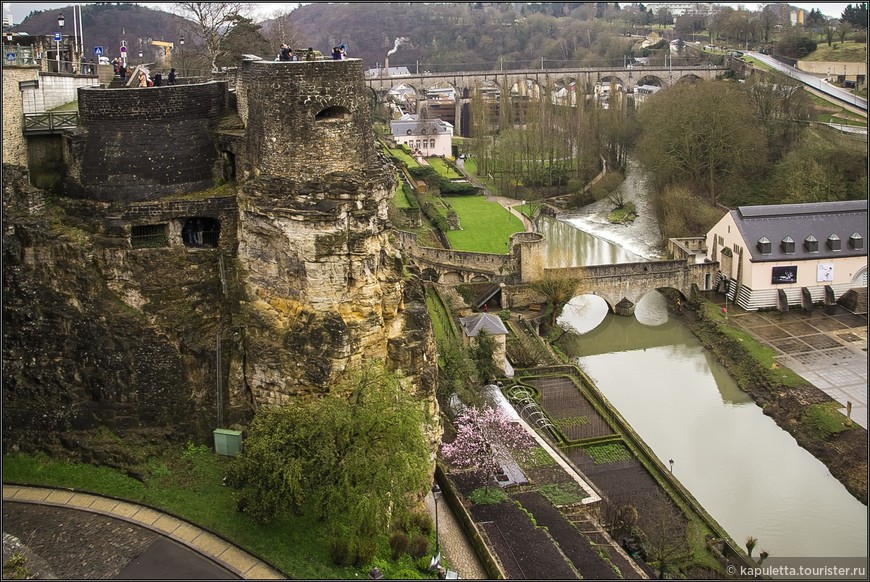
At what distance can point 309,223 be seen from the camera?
56.3 ft

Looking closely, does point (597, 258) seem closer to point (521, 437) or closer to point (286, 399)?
point (521, 437)

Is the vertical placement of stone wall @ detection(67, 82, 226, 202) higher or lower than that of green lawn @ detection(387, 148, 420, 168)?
higher

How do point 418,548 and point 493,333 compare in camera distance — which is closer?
point 418,548

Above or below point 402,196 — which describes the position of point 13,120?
above

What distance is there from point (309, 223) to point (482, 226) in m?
34.7

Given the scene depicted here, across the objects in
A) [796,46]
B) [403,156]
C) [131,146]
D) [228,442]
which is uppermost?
[796,46]

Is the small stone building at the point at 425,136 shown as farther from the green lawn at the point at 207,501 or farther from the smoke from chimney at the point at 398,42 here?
the green lawn at the point at 207,501

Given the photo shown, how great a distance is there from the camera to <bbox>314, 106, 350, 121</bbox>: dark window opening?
17391 mm

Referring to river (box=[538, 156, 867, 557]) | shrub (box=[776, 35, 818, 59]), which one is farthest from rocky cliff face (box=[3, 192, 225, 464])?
shrub (box=[776, 35, 818, 59])

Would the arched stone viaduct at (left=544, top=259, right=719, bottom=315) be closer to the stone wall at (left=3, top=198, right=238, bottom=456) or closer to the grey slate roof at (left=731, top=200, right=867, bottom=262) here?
the grey slate roof at (left=731, top=200, right=867, bottom=262)

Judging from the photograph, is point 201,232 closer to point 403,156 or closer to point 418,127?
point 403,156

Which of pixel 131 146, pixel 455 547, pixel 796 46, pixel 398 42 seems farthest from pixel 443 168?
pixel 398 42

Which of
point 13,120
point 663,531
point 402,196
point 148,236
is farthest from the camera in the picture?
point 402,196

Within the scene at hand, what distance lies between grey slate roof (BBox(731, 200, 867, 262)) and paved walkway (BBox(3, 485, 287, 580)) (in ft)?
91.9
